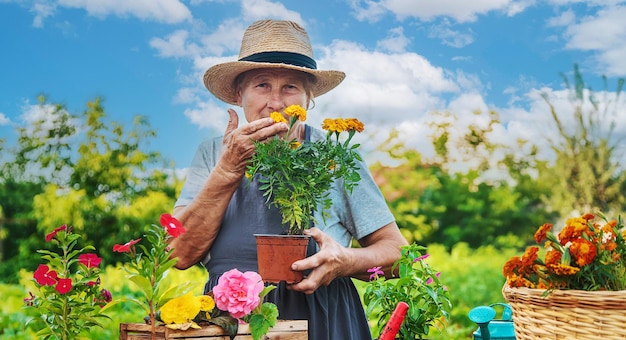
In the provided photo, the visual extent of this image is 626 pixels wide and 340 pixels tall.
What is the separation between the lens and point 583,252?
146 centimetres

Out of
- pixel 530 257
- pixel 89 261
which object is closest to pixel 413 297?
pixel 530 257

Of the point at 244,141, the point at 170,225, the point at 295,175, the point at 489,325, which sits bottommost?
the point at 489,325

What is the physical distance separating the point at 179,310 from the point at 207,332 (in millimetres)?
80

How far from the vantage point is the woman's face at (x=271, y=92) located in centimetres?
207

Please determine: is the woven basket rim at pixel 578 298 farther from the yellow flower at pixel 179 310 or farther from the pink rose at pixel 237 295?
the yellow flower at pixel 179 310

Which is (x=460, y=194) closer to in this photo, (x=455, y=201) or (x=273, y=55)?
(x=455, y=201)

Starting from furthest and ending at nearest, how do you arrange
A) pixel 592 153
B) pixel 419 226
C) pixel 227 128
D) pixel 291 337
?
pixel 592 153, pixel 419 226, pixel 227 128, pixel 291 337

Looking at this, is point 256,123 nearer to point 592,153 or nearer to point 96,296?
point 96,296

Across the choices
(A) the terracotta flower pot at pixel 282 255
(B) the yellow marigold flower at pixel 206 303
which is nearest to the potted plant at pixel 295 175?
(A) the terracotta flower pot at pixel 282 255

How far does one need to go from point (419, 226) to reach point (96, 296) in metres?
6.62

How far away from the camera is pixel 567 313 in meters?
1.47

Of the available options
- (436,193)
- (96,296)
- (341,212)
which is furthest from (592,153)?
(96,296)

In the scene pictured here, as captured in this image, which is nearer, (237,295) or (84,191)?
(237,295)

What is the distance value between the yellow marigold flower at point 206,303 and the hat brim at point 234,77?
808 mm
